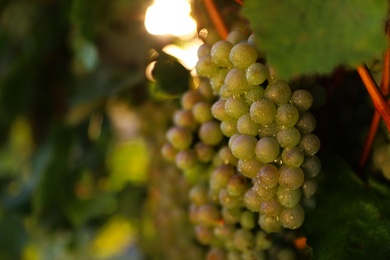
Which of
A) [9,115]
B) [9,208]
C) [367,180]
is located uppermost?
[367,180]

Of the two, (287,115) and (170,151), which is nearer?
(287,115)

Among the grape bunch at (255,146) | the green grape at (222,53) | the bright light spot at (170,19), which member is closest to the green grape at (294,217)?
the grape bunch at (255,146)

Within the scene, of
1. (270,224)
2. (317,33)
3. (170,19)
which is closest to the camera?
(317,33)

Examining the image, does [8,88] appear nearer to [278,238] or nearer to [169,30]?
[169,30]

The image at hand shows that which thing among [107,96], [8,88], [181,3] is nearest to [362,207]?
[181,3]

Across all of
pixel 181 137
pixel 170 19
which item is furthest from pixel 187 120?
pixel 170 19

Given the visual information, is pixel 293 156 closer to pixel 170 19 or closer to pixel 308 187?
pixel 308 187
